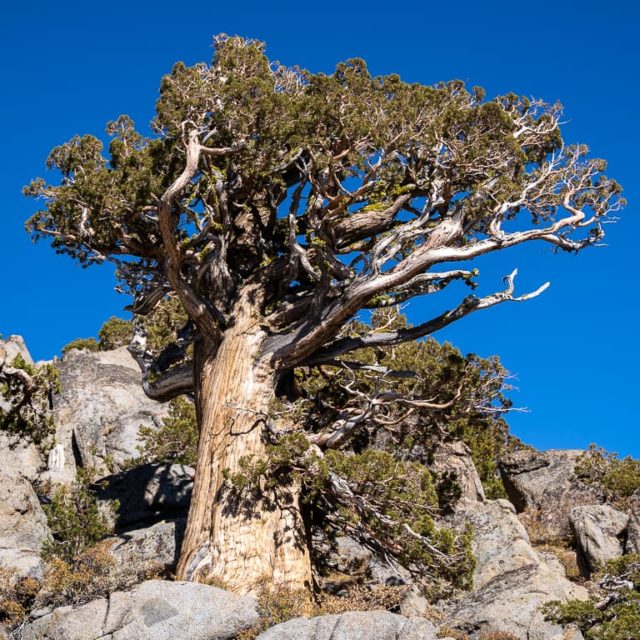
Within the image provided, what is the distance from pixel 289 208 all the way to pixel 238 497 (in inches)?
242

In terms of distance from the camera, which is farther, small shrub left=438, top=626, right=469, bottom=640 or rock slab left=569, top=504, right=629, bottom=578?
rock slab left=569, top=504, right=629, bottom=578

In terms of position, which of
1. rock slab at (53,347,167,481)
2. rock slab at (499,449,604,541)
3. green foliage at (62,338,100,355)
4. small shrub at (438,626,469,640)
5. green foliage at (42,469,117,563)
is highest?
green foliage at (62,338,100,355)

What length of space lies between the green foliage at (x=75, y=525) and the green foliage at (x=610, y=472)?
13.6 metres

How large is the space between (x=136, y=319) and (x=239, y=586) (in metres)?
7.69

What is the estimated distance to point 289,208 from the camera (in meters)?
17.3

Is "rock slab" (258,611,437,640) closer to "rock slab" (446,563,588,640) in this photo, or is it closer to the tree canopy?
"rock slab" (446,563,588,640)

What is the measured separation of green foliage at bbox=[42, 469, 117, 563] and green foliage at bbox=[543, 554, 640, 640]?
8.53m

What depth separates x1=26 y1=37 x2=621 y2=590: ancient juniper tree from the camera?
618 inches

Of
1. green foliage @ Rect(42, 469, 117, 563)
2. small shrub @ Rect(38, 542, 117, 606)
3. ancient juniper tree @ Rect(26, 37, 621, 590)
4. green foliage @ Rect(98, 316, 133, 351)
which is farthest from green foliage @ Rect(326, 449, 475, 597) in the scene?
green foliage @ Rect(98, 316, 133, 351)

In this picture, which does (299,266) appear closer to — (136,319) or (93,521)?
(136,319)

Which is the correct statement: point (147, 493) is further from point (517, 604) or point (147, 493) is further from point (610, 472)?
point (610, 472)

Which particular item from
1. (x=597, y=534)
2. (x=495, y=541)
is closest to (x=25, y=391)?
(x=495, y=541)

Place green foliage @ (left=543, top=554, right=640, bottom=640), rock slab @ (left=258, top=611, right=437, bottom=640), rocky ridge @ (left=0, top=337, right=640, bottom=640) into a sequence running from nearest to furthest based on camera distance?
rock slab @ (left=258, top=611, right=437, bottom=640)
green foliage @ (left=543, top=554, right=640, bottom=640)
rocky ridge @ (left=0, top=337, right=640, bottom=640)

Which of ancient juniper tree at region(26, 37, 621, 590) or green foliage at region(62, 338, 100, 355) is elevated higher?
green foliage at region(62, 338, 100, 355)
